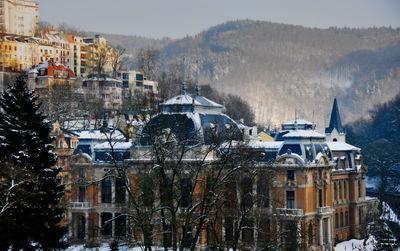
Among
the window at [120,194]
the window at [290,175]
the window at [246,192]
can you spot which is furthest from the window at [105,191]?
the window at [246,192]

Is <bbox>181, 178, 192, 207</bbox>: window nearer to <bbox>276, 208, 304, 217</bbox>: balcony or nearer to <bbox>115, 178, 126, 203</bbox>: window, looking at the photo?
<bbox>115, 178, 126, 203</bbox>: window

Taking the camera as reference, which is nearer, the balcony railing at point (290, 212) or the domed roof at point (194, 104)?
the balcony railing at point (290, 212)

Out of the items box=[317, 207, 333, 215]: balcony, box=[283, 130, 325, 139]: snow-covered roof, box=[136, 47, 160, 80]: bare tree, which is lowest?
box=[317, 207, 333, 215]: balcony

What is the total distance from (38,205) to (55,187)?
10.3 ft

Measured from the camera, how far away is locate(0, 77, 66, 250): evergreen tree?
4344cm

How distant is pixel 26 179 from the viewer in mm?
43844

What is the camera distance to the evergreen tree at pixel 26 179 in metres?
43.4

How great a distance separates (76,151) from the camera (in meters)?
77.0

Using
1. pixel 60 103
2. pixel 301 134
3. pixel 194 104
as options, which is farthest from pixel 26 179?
pixel 60 103

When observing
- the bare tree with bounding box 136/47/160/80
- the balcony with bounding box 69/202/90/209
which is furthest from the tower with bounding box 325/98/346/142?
the bare tree with bounding box 136/47/160/80

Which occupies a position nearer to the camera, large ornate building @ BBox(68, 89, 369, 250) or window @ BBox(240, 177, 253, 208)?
window @ BBox(240, 177, 253, 208)

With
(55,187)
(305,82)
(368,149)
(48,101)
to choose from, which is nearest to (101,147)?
(55,187)

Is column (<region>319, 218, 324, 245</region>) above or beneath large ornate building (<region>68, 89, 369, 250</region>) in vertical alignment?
beneath

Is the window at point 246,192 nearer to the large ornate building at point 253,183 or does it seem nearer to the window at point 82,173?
the large ornate building at point 253,183
